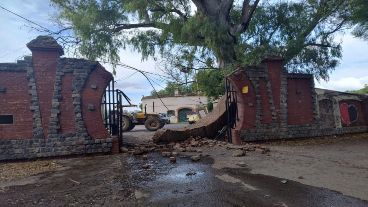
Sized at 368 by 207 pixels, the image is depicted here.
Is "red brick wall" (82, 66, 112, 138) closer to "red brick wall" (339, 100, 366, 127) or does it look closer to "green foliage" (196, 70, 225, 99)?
"green foliage" (196, 70, 225, 99)

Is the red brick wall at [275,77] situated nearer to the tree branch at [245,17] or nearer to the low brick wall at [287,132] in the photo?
the low brick wall at [287,132]

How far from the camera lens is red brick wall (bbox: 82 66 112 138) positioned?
33.2ft

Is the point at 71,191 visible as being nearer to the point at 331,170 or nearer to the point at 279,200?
the point at 279,200

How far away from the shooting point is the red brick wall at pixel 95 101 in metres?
10.1

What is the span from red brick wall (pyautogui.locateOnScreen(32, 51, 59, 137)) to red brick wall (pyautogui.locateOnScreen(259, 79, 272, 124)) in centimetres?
768

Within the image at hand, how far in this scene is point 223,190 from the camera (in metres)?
5.27

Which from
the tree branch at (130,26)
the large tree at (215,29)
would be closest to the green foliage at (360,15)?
the large tree at (215,29)

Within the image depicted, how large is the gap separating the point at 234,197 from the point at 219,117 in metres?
8.73

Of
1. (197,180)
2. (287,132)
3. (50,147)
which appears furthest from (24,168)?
(287,132)

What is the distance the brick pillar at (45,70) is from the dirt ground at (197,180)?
5.38 ft

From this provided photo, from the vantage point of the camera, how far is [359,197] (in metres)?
4.65

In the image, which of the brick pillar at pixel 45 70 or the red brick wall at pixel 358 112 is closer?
the brick pillar at pixel 45 70

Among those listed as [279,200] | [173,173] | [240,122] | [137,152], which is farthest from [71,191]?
[240,122]

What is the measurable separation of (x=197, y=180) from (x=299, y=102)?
27.3 ft
